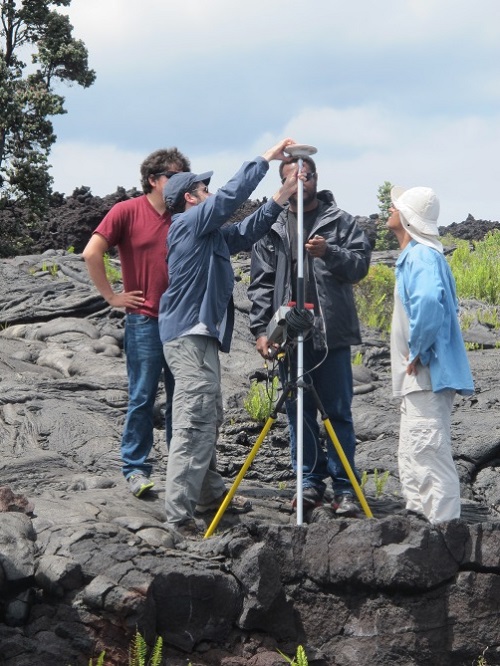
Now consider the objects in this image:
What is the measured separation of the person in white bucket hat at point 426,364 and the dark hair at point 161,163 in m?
1.54

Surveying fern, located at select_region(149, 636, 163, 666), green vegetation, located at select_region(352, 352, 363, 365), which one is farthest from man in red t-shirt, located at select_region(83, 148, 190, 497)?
green vegetation, located at select_region(352, 352, 363, 365)

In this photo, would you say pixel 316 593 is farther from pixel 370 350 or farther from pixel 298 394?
pixel 370 350

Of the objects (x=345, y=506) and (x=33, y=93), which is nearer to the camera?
(x=345, y=506)

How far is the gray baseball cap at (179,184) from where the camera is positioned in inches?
253

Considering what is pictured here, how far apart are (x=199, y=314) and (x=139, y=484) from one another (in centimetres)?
118

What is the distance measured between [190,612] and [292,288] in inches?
86.9

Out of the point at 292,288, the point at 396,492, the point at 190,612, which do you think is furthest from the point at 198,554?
the point at 396,492

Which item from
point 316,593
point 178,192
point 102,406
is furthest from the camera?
point 102,406

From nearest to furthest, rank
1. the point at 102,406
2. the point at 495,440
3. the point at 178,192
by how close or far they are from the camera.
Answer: the point at 178,192, the point at 495,440, the point at 102,406

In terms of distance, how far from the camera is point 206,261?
621cm

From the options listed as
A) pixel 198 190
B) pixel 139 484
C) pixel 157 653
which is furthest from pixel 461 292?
pixel 157 653

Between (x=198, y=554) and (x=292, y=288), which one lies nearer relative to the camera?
(x=198, y=554)

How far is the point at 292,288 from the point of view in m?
6.56

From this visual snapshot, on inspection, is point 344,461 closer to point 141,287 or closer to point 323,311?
point 323,311
